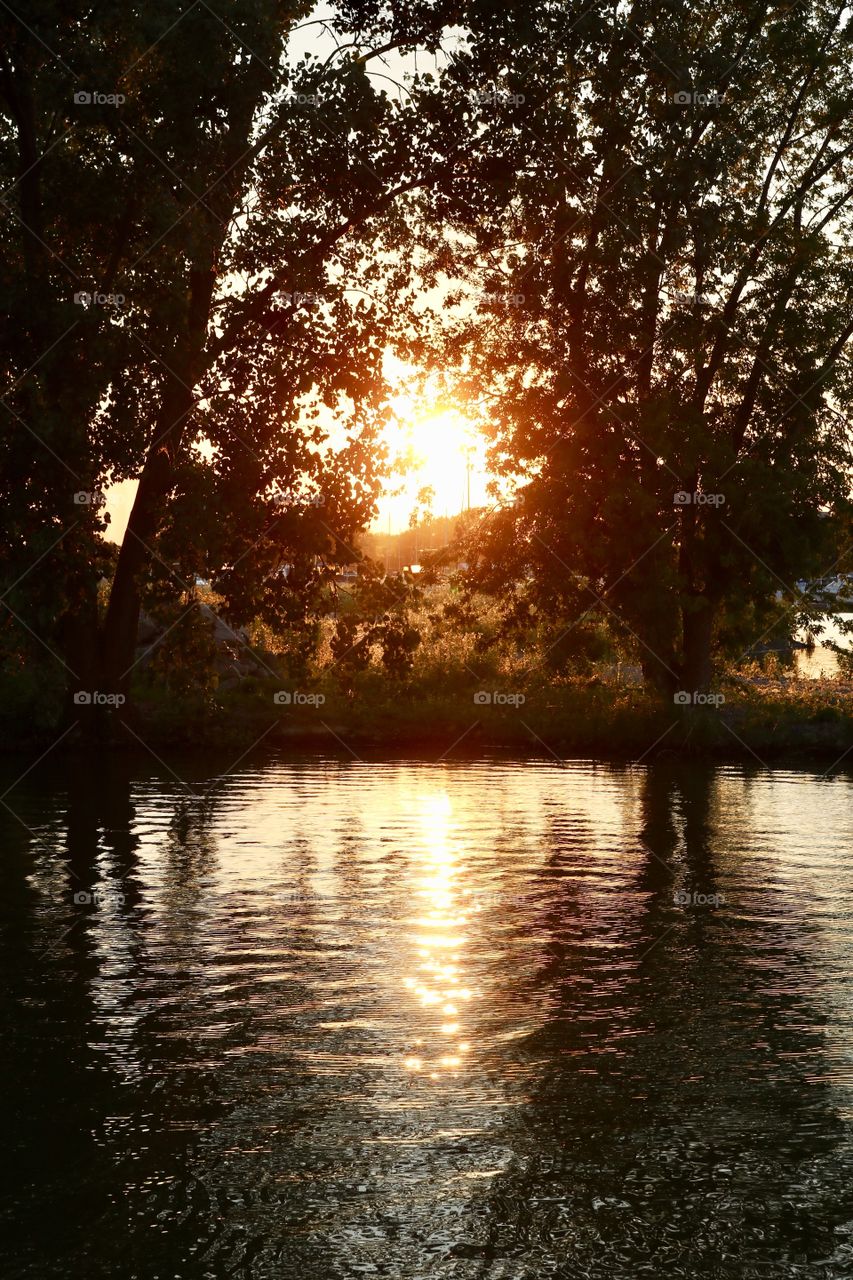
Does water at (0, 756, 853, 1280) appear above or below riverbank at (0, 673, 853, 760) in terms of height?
below

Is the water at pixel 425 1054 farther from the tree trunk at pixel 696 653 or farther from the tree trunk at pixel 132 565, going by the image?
the tree trunk at pixel 696 653

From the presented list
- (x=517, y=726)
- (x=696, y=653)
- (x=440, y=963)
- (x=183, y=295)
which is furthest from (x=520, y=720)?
(x=440, y=963)

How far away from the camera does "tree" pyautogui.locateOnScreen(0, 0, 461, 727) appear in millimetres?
24969

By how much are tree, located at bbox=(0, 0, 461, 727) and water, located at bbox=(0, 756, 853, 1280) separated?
781 cm

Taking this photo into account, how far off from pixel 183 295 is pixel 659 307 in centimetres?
1113

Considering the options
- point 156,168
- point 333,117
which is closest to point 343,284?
point 333,117

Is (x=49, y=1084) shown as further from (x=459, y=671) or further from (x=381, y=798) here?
(x=459, y=671)

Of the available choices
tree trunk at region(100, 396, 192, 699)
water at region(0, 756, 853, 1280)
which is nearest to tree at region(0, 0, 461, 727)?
tree trunk at region(100, 396, 192, 699)

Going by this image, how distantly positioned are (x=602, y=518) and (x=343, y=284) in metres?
7.01

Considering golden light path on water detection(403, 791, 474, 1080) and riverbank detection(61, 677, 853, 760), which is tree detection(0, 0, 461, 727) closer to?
riverbank detection(61, 677, 853, 760)

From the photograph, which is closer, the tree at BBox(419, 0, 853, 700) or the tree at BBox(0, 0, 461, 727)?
the tree at BBox(0, 0, 461, 727)

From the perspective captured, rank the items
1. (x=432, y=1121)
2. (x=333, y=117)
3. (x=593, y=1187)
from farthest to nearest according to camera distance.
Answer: (x=333, y=117) < (x=432, y=1121) < (x=593, y=1187)

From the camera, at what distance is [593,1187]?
7.74 metres

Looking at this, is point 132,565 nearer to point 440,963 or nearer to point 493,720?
point 493,720
